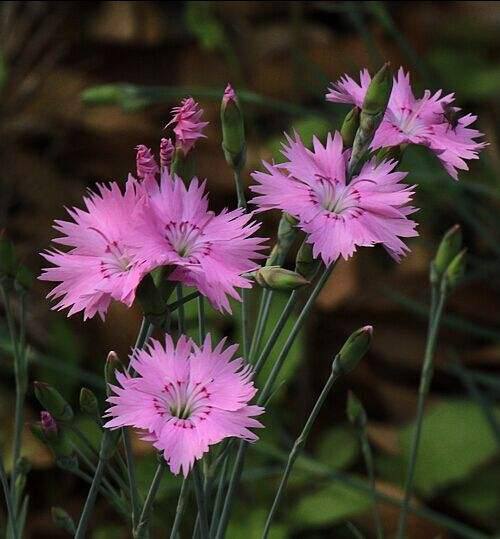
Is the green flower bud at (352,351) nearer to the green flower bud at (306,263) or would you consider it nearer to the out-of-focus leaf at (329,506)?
the green flower bud at (306,263)

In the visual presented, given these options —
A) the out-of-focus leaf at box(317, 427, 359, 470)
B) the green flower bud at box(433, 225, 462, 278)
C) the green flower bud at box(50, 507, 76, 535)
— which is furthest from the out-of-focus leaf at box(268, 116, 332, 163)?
the green flower bud at box(50, 507, 76, 535)

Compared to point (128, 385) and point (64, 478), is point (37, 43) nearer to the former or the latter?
point (64, 478)

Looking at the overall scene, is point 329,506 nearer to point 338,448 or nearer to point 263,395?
point 338,448

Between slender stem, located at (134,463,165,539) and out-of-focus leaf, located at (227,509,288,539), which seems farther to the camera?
out-of-focus leaf, located at (227,509,288,539)

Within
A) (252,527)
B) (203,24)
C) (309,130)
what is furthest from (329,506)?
(203,24)

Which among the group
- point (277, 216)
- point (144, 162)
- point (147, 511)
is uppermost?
point (144, 162)

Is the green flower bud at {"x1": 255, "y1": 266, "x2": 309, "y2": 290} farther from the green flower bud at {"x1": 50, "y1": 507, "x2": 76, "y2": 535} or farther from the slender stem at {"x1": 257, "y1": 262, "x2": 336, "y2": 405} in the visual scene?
the green flower bud at {"x1": 50, "y1": 507, "x2": 76, "y2": 535}
